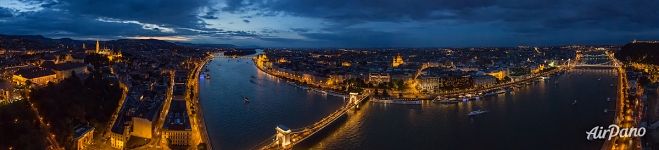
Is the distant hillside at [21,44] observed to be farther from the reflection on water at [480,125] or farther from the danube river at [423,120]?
the reflection on water at [480,125]

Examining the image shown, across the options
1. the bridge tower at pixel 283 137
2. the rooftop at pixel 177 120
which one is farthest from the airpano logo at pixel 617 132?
the rooftop at pixel 177 120

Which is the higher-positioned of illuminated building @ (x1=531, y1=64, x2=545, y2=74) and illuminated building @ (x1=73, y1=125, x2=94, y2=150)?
illuminated building @ (x1=531, y1=64, x2=545, y2=74)

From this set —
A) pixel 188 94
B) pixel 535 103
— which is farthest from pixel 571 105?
pixel 188 94

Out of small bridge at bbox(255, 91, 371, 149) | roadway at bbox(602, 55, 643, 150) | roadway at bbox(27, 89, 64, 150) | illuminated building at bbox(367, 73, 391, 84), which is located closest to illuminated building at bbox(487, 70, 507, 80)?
illuminated building at bbox(367, 73, 391, 84)

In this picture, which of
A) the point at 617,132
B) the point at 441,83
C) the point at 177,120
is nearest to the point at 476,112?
the point at 617,132

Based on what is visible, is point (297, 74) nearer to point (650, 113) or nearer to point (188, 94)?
point (188, 94)

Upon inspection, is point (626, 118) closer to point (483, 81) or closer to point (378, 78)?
point (483, 81)

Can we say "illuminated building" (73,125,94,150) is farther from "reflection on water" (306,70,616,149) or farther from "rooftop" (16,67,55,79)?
"rooftop" (16,67,55,79)
